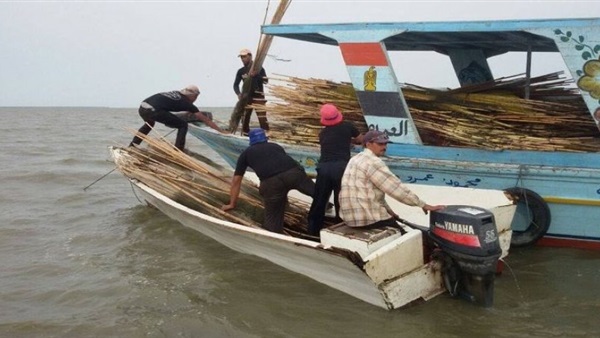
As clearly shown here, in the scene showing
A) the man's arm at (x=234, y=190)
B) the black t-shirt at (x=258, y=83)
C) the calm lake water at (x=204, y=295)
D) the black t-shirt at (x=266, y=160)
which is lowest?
the calm lake water at (x=204, y=295)

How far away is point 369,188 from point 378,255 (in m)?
0.67

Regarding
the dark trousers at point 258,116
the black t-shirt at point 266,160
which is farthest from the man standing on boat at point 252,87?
the black t-shirt at point 266,160

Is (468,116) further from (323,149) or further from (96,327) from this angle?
(96,327)

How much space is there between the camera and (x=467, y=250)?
4379mm

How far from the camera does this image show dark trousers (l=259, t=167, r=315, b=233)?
5547 millimetres

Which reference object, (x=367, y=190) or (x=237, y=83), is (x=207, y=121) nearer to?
(x=237, y=83)

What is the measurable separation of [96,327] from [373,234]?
2501mm

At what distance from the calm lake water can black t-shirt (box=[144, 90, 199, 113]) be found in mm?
1772

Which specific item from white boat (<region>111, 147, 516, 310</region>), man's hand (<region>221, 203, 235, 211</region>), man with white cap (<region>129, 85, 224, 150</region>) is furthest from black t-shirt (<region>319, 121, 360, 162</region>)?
man with white cap (<region>129, 85, 224, 150</region>)

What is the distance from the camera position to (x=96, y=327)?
15.3ft

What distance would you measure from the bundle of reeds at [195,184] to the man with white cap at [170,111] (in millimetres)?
500

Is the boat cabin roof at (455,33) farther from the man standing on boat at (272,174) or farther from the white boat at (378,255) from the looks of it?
the man standing on boat at (272,174)

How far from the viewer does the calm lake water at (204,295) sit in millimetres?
4465

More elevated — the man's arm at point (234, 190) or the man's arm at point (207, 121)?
the man's arm at point (207, 121)
